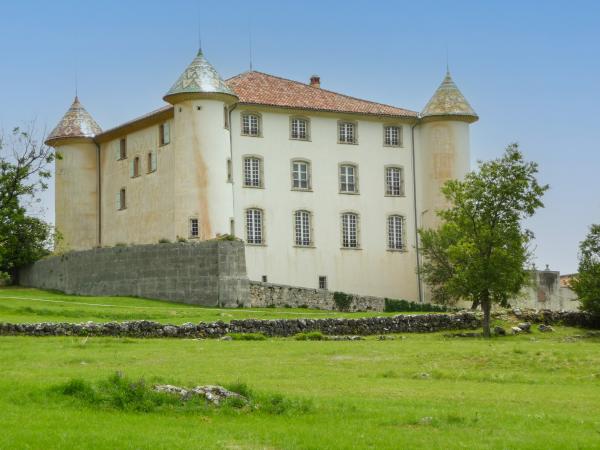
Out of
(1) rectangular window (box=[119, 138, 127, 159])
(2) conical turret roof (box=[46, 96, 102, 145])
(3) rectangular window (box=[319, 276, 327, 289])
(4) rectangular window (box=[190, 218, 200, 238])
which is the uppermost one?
(2) conical turret roof (box=[46, 96, 102, 145])

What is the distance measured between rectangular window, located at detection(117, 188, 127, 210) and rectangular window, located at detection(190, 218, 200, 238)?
907 centimetres

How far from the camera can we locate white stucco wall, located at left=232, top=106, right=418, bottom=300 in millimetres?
67000

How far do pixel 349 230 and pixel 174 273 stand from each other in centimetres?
1566

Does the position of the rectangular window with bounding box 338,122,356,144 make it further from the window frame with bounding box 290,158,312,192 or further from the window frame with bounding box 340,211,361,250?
the window frame with bounding box 340,211,361,250

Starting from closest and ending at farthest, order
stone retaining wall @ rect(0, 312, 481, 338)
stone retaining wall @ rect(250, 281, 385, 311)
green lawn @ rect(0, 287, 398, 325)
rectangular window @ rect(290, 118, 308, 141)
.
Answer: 1. stone retaining wall @ rect(0, 312, 481, 338)
2. green lawn @ rect(0, 287, 398, 325)
3. stone retaining wall @ rect(250, 281, 385, 311)
4. rectangular window @ rect(290, 118, 308, 141)

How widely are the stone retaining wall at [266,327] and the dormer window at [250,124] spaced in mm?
21578

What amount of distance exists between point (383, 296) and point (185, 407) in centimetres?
5160

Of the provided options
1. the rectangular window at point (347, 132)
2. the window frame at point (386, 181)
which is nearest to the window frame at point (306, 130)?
the rectangular window at point (347, 132)

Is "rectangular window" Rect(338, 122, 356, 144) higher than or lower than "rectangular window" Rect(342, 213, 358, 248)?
higher

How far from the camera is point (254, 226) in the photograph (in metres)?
66.8

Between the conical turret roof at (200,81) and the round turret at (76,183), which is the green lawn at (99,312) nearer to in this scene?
the conical turret roof at (200,81)

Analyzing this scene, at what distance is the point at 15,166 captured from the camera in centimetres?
3662

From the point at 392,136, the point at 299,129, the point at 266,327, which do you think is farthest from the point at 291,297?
the point at 266,327

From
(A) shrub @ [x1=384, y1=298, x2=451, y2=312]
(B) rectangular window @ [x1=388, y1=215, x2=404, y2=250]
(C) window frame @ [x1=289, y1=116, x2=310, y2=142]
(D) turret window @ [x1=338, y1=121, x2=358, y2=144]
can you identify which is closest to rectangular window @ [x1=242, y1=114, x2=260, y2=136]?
(C) window frame @ [x1=289, y1=116, x2=310, y2=142]
